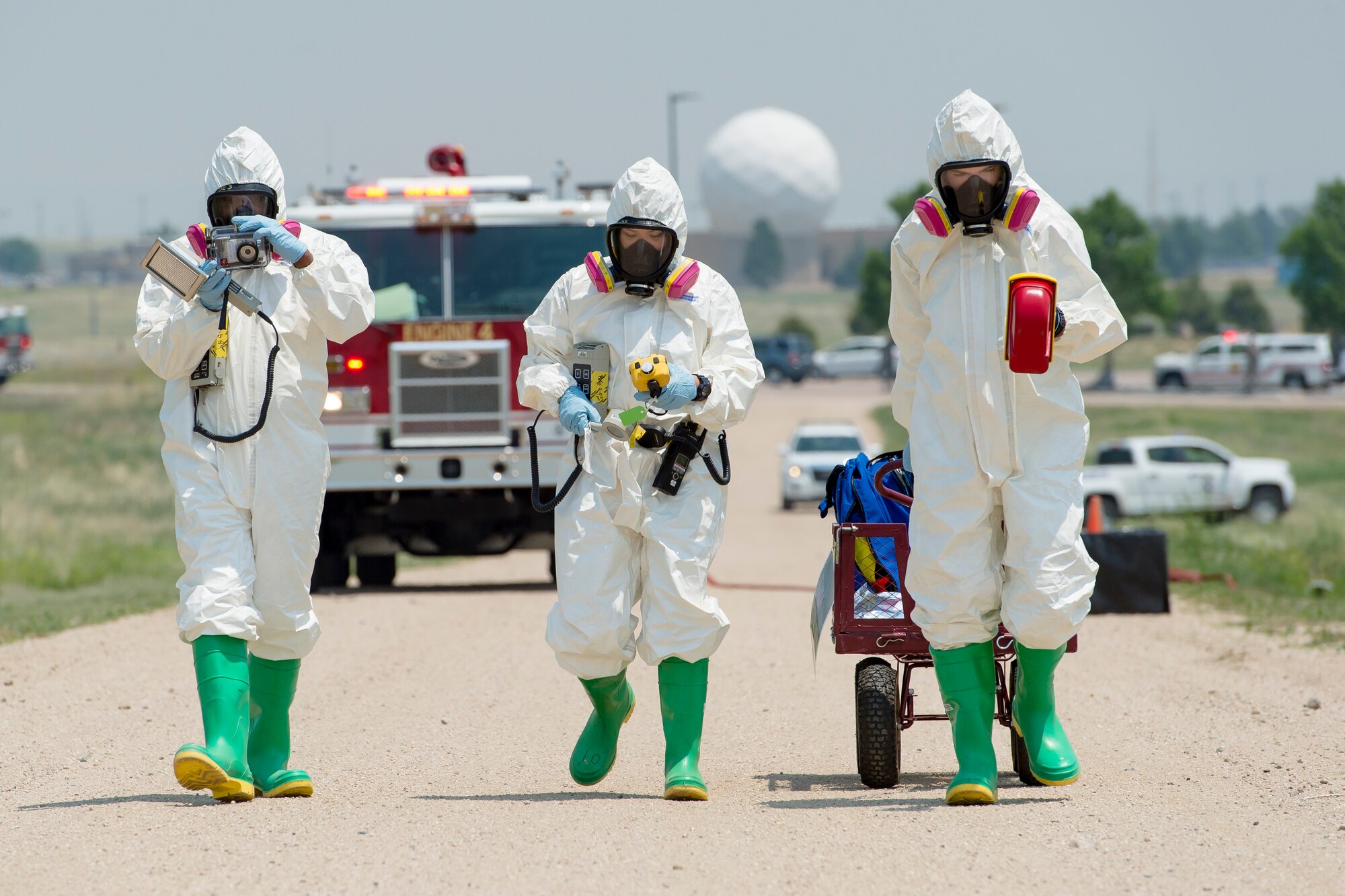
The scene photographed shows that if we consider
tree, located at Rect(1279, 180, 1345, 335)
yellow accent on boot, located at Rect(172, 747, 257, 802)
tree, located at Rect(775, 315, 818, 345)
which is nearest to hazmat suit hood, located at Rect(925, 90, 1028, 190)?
yellow accent on boot, located at Rect(172, 747, 257, 802)

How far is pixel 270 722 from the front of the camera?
629 cm

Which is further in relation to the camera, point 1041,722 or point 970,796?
point 1041,722

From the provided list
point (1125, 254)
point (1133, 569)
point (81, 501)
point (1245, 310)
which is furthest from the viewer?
point (1245, 310)

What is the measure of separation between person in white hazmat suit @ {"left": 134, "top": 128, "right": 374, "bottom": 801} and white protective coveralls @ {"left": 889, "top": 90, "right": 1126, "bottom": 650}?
→ 2153 mm

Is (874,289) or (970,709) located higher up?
(874,289)

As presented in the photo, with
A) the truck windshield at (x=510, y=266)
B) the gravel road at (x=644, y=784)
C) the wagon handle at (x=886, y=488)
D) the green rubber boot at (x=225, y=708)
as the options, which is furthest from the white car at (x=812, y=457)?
the green rubber boot at (x=225, y=708)

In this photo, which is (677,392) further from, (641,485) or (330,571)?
(330,571)

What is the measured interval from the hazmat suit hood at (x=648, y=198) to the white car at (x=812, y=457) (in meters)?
21.2

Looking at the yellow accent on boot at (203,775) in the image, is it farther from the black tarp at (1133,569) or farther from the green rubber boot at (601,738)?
the black tarp at (1133,569)

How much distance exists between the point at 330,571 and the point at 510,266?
11.2ft

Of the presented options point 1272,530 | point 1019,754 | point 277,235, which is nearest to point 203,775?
point 277,235

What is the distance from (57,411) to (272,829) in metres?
42.0

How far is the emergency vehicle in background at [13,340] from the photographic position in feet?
189

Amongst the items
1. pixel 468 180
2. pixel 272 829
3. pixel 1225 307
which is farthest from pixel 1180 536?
pixel 1225 307
